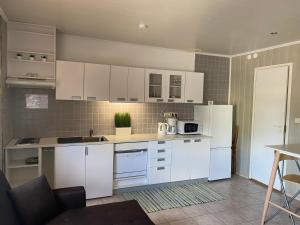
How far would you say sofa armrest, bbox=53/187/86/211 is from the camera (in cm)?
224

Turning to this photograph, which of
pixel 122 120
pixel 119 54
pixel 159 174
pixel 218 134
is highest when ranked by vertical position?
pixel 119 54

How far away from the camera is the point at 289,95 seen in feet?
12.3

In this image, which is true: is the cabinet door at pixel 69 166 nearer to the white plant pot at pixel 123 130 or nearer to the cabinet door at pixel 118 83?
the white plant pot at pixel 123 130

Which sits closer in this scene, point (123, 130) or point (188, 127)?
point (123, 130)

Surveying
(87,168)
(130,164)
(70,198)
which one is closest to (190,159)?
(130,164)

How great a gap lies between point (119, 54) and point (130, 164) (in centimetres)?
192

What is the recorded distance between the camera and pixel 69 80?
3.46 meters

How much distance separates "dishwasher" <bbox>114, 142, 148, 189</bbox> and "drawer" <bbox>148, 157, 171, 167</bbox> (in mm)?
102

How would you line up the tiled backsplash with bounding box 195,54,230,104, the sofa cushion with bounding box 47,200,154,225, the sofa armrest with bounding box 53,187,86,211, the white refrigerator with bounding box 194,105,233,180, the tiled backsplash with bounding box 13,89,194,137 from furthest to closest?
the tiled backsplash with bounding box 195,54,230,104
the white refrigerator with bounding box 194,105,233,180
the tiled backsplash with bounding box 13,89,194,137
the sofa armrest with bounding box 53,187,86,211
the sofa cushion with bounding box 47,200,154,225

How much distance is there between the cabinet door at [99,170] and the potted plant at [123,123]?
0.58 meters

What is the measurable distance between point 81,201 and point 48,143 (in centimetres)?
126

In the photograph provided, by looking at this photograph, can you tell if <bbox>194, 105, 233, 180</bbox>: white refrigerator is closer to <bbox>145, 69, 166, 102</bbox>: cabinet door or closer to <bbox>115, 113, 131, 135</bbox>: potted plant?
<bbox>145, 69, 166, 102</bbox>: cabinet door

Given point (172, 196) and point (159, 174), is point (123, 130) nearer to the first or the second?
point (159, 174)

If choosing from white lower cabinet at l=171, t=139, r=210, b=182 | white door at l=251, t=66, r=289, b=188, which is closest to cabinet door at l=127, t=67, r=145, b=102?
white lower cabinet at l=171, t=139, r=210, b=182
